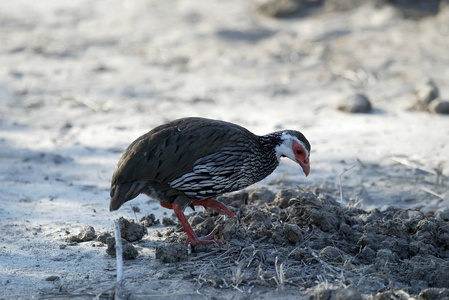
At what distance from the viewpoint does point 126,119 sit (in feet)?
29.7

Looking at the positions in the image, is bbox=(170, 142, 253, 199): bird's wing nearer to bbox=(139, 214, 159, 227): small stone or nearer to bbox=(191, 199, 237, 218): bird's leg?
bbox=(191, 199, 237, 218): bird's leg

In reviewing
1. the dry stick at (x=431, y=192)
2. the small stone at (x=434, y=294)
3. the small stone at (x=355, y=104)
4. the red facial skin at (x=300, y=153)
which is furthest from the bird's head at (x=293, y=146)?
the small stone at (x=355, y=104)

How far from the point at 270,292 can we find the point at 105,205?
242cm

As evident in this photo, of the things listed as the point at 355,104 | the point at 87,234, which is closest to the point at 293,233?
the point at 87,234

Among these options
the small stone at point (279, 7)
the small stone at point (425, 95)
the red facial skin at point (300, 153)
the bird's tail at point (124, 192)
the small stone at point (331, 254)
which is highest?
the small stone at point (279, 7)

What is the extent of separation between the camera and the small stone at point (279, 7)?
12.8m

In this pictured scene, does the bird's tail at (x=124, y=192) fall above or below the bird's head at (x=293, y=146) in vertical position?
below

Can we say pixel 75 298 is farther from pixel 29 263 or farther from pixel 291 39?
pixel 291 39

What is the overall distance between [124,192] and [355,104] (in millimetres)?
4742

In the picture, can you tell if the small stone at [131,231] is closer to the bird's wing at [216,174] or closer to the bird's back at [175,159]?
the bird's back at [175,159]

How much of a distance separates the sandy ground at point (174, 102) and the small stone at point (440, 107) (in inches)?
3.9

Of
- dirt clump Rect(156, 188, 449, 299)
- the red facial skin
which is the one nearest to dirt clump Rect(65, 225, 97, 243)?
dirt clump Rect(156, 188, 449, 299)

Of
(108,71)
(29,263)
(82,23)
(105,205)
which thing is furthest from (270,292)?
(82,23)

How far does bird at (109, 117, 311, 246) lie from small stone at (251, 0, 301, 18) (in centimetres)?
792
